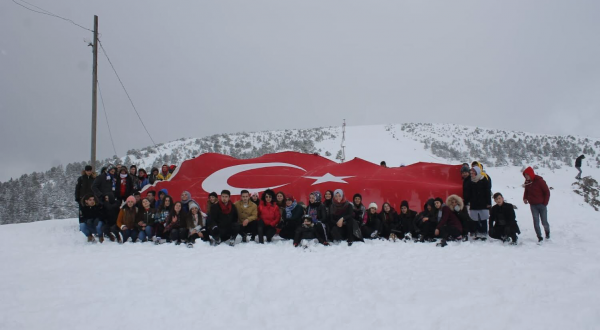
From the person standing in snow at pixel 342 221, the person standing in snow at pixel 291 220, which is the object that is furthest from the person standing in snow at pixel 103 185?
the person standing in snow at pixel 342 221

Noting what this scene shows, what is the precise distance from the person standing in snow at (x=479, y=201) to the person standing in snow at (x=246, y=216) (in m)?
4.96

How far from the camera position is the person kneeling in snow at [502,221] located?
7.47 meters

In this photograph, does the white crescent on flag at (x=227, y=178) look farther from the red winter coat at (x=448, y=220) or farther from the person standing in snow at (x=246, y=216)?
the red winter coat at (x=448, y=220)

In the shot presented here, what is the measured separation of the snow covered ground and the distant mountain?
23.6 metres

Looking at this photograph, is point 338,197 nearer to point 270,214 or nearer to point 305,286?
point 270,214

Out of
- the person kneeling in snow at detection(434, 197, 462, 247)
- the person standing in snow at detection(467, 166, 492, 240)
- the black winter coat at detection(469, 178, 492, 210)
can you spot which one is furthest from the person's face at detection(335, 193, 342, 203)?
the black winter coat at detection(469, 178, 492, 210)

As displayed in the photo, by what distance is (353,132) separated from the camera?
240 ft

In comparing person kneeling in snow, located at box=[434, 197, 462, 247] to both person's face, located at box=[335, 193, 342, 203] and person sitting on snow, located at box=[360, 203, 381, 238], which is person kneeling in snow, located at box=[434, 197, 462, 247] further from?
person's face, located at box=[335, 193, 342, 203]

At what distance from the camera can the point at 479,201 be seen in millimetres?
8273

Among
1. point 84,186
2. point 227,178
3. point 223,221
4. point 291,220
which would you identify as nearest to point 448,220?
point 291,220

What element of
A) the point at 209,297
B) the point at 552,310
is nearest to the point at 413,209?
the point at 552,310

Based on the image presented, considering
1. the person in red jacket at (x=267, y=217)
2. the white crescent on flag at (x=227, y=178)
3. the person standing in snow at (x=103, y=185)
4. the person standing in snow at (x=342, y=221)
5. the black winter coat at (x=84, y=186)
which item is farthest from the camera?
the white crescent on flag at (x=227, y=178)

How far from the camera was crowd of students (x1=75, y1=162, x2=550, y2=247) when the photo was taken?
307 inches

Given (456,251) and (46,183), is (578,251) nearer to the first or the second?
(456,251)
